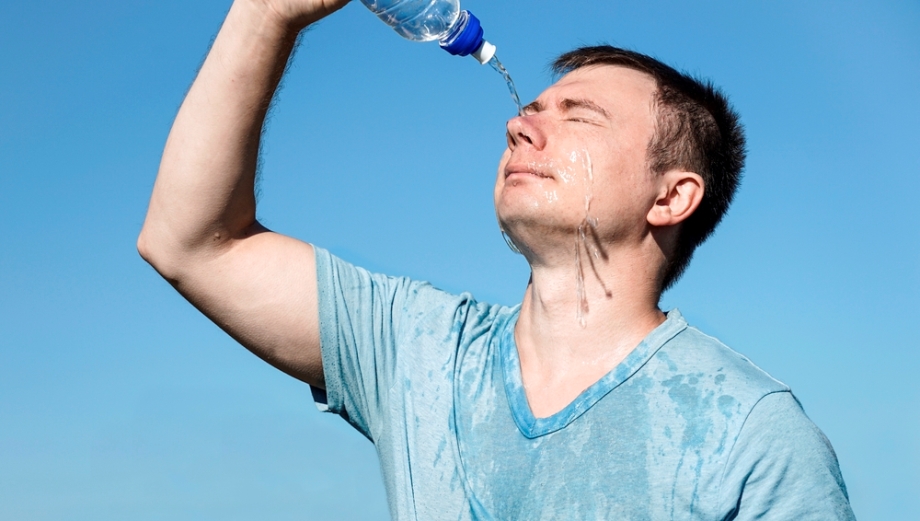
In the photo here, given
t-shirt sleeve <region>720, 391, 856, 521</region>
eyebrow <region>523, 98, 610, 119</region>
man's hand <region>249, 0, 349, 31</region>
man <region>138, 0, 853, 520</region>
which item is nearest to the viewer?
t-shirt sleeve <region>720, 391, 856, 521</region>

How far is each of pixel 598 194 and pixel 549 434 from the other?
924 mm

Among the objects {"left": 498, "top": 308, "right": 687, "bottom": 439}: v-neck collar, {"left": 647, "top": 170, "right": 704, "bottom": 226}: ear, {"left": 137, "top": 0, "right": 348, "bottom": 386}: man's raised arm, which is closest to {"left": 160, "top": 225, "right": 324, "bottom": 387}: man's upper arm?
{"left": 137, "top": 0, "right": 348, "bottom": 386}: man's raised arm

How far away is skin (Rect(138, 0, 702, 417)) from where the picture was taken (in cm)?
307

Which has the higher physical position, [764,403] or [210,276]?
[210,276]

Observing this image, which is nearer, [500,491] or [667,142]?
[500,491]

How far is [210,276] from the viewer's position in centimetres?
322

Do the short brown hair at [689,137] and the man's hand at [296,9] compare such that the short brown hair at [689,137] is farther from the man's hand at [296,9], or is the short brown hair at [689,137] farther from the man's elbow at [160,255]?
the man's elbow at [160,255]

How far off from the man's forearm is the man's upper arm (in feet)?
0.25

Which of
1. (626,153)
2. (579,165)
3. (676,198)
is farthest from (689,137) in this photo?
(579,165)

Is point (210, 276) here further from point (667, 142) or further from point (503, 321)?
point (667, 142)

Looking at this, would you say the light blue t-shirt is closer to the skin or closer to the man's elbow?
the skin

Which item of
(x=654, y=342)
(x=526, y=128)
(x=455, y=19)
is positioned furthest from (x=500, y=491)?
(x=455, y=19)

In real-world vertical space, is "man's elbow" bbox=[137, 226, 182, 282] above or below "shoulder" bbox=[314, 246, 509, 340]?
above

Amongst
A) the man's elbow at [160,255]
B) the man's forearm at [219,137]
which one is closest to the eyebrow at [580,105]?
the man's forearm at [219,137]
